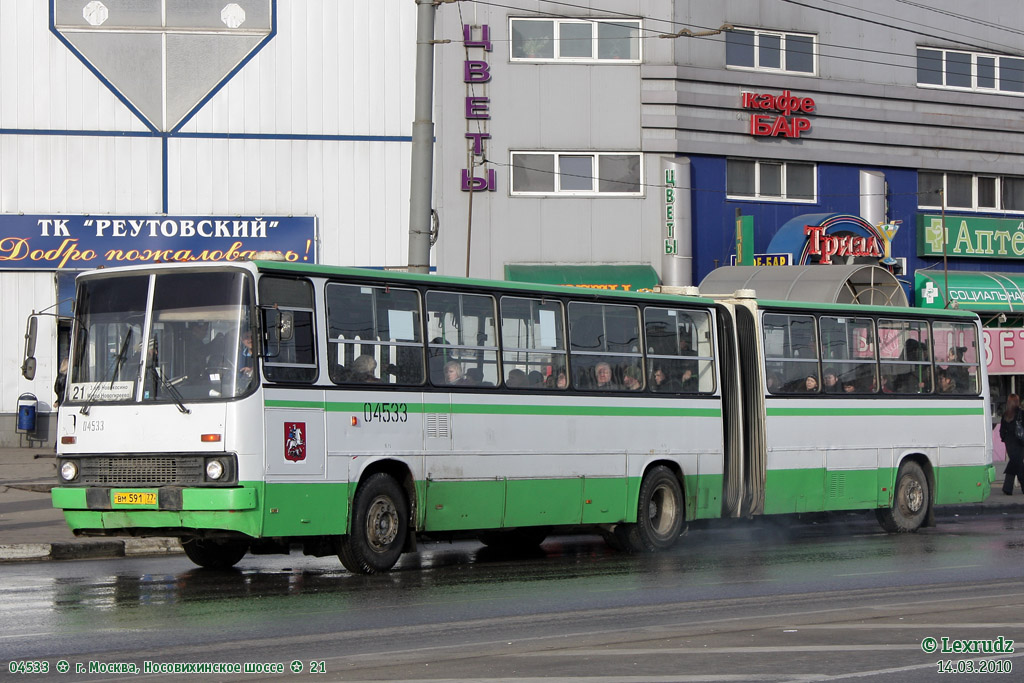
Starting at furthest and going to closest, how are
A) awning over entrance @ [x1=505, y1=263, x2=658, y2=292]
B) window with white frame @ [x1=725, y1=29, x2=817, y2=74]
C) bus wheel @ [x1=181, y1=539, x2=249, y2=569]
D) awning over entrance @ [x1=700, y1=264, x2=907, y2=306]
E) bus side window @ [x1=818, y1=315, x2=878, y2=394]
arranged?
window with white frame @ [x1=725, y1=29, x2=817, y2=74] < awning over entrance @ [x1=505, y1=263, x2=658, y2=292] < awning over entrance @ [x1=700, y1=264, x2=907, y2=306] < bus side window @ [x1=818, y1=315, x2=878, y2=394] < bus wheel @ [x1=181, y1=539, x2=249, y2=569]

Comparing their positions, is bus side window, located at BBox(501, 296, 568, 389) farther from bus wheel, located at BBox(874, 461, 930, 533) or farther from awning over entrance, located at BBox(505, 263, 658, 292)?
awning over entrance, located at BBox(505, 263, 658, 292)

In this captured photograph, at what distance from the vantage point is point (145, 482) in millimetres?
12977

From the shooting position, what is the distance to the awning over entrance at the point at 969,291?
120 ft

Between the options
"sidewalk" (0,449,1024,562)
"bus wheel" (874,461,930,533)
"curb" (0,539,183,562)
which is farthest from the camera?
"bus wheel" (874,461,930,533)

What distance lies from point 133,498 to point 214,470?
33.0 inches

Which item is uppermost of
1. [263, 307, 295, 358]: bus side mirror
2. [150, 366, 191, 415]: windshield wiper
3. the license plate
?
[263, 307, 295, 358]: bus side mirror

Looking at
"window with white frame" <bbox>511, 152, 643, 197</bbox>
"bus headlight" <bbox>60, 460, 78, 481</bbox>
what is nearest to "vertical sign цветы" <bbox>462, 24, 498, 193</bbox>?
"window with white frame" <bbox>511, 152, 643, 197</bbox>

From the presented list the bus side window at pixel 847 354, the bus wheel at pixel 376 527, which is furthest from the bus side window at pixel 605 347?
the bus side window at pixel 847 354

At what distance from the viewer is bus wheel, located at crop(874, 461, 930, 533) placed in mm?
20109

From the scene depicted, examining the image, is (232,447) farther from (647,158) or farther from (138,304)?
(647,158)

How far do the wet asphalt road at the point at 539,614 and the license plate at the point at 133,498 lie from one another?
74 cm

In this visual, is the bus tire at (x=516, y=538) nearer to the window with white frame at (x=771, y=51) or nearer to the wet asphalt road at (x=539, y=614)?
the wet asphalt road at (x=539, y=614)

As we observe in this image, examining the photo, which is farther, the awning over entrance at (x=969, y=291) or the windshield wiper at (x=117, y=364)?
the awning over entrance at (x=969, y=291)

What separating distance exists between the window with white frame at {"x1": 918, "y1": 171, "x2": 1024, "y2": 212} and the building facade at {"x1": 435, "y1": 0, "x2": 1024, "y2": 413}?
2.8 inches
